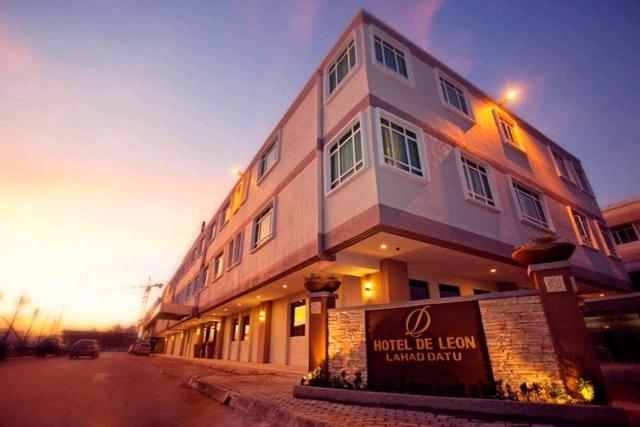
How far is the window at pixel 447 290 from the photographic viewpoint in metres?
13.5

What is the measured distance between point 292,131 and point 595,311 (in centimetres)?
2118

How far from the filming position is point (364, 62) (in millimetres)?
10859

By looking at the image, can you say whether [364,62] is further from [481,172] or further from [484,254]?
[484,254]

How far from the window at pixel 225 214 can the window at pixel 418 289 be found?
47.6 ft

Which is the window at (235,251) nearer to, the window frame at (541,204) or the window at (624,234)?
the window frame at (541,204)

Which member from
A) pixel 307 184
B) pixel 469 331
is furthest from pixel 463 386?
pixel 307 184

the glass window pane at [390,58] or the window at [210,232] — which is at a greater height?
the glass window pane at [390,58]

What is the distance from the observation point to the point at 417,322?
6367 millimetres

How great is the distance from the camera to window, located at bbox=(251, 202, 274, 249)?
14719 millimetres

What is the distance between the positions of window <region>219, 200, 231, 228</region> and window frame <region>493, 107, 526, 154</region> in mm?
17682

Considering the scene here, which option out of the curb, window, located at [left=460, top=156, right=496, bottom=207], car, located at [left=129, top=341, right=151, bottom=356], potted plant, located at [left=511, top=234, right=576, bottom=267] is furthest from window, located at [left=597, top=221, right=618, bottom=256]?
car, located at [left=129, top=341, right=151, bottom=356]

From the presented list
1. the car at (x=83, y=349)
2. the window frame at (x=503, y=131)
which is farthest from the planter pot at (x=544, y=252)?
the car at (x=83, y=349)

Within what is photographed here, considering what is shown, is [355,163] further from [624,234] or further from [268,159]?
[624,234]

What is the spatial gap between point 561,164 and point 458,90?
9.54m
